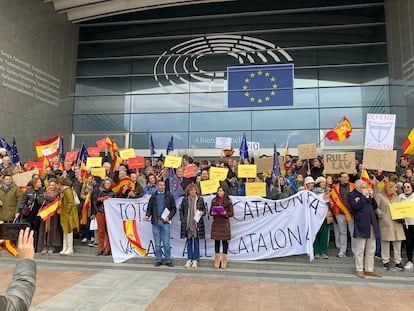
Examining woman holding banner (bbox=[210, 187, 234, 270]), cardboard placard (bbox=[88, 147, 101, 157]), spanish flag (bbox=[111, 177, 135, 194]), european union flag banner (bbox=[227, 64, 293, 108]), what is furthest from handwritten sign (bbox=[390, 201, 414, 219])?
european union flag banner (bbox=[227, 64, 293, 108])

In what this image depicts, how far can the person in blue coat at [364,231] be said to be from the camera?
706 centimetres

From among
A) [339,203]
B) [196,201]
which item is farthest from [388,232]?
[196,201]

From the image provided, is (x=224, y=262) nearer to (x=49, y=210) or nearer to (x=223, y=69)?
(x=49, y=210)

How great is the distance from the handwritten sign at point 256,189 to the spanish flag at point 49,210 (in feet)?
15.1

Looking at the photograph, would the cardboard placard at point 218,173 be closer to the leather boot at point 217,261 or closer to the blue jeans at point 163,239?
the blue jeans at point 163,239

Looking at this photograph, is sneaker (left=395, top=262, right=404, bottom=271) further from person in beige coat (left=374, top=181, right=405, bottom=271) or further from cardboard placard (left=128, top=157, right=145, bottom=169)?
cardboard placard (left=128, top=157, right=145, bottom=169)

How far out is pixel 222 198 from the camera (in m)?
7.94

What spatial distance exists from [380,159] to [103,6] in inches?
646

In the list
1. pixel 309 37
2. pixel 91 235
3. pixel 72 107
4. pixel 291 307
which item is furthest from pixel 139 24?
pixel 291 307

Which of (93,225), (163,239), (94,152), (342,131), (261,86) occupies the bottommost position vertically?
(163,239)

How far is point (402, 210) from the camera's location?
725 centimetres

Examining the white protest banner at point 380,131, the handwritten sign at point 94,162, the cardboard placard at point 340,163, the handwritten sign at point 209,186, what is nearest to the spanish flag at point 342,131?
the cardboard placard at point 340,163

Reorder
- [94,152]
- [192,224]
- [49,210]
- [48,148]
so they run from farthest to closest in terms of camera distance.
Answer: [94,152]
[48,148]
[49,210]
[192,224]

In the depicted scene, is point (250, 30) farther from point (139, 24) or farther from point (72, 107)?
point (72, 107)
